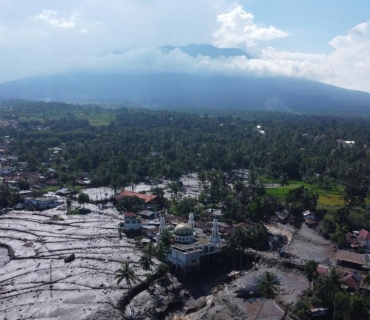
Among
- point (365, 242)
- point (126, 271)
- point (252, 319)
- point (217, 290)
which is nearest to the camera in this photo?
point (252, 319)

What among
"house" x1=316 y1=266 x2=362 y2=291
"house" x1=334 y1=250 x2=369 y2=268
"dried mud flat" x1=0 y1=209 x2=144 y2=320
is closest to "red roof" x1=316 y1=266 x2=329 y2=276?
"house" x1=316 y1=266 x2=362 y2=291

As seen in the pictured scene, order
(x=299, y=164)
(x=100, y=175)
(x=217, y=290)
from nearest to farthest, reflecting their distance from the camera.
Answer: (x=217, y=290)
(x=100, y=175)
(x=299, y=164)

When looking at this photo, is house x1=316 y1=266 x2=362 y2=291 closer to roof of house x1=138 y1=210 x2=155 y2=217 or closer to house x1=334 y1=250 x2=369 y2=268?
house x1=334 y1=250 x2=369 y2=268

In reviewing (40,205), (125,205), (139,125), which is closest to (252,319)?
(125,205)

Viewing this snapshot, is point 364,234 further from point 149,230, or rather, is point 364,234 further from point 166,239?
point 149,230

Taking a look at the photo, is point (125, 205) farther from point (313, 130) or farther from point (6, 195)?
point (313, 130)

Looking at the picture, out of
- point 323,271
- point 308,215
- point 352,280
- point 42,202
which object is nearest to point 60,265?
point 42,202
